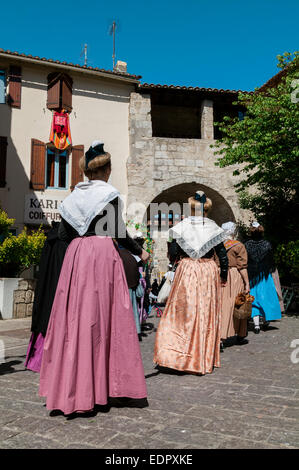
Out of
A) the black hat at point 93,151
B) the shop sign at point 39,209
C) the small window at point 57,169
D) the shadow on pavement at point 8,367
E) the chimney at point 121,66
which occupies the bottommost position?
the shadow on pavement at point 8,367

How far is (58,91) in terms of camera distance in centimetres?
1548

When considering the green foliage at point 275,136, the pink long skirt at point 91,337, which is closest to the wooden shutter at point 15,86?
the green foliage at point 275,136

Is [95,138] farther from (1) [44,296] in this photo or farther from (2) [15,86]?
(1) [44,296]

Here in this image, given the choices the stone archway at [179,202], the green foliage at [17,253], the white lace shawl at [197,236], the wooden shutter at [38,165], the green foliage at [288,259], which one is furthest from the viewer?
the stone archway at [179,202]

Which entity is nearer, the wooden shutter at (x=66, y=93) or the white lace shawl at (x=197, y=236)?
the white lace shawl at (x=197, y=236)

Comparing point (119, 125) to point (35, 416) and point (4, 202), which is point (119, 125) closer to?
point (4, 202)

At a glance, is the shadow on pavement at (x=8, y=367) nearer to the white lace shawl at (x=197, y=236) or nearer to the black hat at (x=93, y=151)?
the white lace shawl at (x=197, y=236)

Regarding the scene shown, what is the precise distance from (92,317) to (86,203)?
81cm

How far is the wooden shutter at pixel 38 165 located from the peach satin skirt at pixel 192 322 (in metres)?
11.7

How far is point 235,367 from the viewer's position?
450 cm

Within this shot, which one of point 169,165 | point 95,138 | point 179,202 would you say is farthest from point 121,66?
point 179,202

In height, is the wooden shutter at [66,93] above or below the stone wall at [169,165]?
above

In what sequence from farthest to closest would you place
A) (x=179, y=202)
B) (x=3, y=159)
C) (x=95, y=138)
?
(x=179, y=202), (x=95, y=138), (x=3, y=159)

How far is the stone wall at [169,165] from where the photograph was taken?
16172mm
